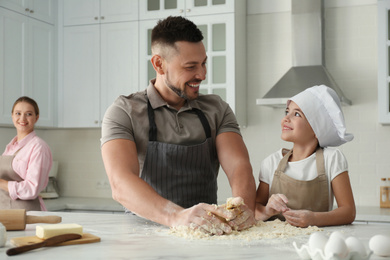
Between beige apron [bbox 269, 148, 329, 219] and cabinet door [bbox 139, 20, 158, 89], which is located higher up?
cabinet door [bbox 139, 20, 158, 89]

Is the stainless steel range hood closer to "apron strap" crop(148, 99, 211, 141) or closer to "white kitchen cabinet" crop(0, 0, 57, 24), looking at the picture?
"apron strap" crop(148, 99, 211, 141)

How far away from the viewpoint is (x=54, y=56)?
177 inches

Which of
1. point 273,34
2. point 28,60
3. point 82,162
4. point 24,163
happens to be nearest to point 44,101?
point 28,60

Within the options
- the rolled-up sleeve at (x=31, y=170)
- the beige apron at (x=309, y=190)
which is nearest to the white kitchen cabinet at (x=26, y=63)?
the rolled-up sleeve at (x=31, y=170)

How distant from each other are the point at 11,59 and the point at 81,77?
0.59 metres

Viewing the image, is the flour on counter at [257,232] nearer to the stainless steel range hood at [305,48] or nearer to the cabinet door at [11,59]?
the stainless steel range hood at [305,48]

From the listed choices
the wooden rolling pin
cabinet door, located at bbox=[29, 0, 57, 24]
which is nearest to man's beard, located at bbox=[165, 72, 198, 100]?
the wooden rolling pin

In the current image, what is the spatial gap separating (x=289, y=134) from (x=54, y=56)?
292 cm

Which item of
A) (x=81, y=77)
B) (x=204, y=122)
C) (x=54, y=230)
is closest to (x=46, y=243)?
(x=54, y=230)

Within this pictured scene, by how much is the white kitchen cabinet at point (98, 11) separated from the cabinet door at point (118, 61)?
58 millimetres

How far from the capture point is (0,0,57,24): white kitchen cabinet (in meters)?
4.04

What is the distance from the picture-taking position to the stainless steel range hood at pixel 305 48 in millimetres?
3834

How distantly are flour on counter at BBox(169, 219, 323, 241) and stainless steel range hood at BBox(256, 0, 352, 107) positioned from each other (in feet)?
7.28

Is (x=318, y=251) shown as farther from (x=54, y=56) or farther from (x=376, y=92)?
(x=54, y=56)
